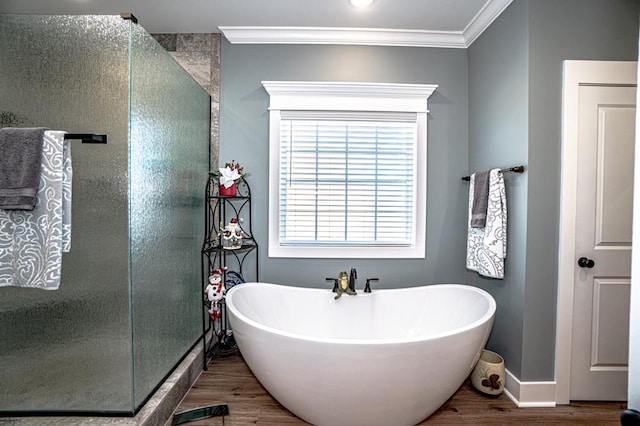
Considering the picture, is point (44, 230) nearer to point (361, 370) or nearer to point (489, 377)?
point (361, 370)

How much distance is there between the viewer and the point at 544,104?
1.88 meters

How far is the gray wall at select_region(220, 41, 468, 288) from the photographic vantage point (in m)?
2.50

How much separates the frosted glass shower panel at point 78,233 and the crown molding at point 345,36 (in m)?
1.16

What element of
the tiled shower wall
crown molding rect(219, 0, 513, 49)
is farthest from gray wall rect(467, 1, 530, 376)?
the tiled shower wall

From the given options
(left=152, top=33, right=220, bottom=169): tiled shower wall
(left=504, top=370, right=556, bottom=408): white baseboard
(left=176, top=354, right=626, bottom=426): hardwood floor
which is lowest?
(left=176, top=354, right=626, bottom=426): hardwood floor

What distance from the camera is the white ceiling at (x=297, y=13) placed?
2.12 metres

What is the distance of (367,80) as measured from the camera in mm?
2504

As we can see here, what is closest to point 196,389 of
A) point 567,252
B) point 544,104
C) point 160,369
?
point 160,369

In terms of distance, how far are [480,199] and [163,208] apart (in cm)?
204

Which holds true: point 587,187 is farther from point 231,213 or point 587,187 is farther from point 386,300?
point 231,213

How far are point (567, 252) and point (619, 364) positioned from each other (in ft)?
2.52

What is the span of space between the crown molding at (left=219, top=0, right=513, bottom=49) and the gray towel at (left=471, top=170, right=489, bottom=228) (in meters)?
1.14

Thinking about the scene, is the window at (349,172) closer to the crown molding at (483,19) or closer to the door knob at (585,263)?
the crown molding at (483,19)

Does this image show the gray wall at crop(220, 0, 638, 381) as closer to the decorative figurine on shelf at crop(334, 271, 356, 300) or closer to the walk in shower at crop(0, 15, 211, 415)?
the decorative figurine on shelf at crop(334, 271, 356, 300)
